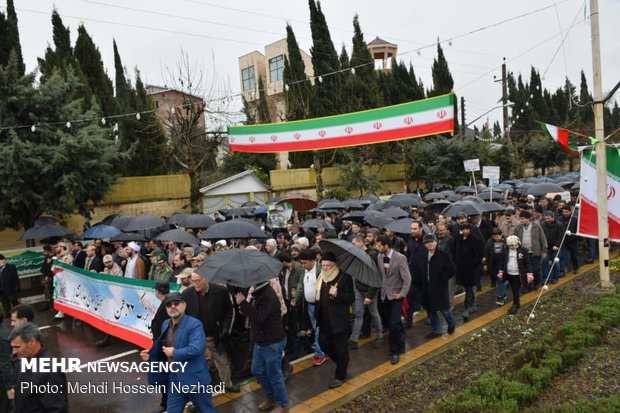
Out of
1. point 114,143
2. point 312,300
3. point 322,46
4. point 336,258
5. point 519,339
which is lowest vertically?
point 519,339

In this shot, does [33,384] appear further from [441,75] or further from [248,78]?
[248,78]

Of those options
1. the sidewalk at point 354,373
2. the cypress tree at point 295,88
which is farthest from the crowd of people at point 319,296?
the cypress tree at point 295,88

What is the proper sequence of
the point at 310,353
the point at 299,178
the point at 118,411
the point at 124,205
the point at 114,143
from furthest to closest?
the point at 299,178, the point at 124,205, the point at 114,143, the point at 310,353, the point at 118,411

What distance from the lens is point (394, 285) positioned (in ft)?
20.7

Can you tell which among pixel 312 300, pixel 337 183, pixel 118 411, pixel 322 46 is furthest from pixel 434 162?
pixel 118 411

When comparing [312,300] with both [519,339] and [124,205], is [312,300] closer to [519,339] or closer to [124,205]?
[519,339]

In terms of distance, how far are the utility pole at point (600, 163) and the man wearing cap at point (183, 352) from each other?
8.44m

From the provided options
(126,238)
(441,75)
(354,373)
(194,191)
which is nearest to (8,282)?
(126,238)

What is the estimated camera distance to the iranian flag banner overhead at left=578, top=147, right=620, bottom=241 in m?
8.88

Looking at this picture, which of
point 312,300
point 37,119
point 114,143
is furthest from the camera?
point 114,143

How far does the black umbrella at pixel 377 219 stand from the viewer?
1027 cm

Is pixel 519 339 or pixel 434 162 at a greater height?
pixel 434 162

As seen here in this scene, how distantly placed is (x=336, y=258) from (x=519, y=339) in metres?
3.49

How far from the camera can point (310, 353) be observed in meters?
6.68
